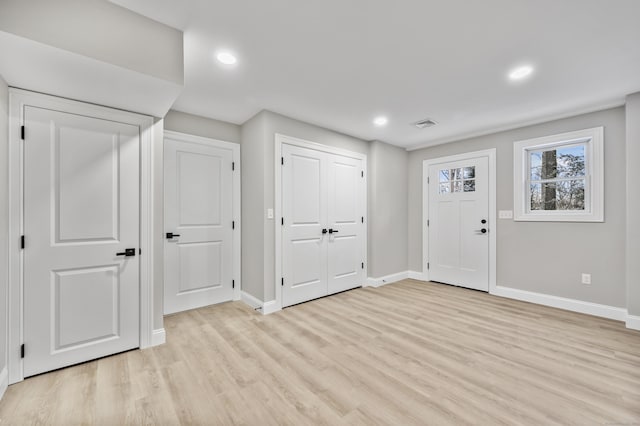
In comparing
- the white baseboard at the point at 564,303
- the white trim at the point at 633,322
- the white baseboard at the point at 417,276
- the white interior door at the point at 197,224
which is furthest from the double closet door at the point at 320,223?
the white trim at the point at 633,322

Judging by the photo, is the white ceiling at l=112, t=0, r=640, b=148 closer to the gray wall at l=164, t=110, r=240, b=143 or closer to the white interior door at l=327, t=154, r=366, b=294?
the gray wall at l=164, t=110, r=240, b=143

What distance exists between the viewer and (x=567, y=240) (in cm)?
355

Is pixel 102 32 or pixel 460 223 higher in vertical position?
pixel 102 32

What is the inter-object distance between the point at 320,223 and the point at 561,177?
3.33m

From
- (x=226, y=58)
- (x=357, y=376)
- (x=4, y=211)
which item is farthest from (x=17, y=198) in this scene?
(x=357, y=376)

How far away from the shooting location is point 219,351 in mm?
2436

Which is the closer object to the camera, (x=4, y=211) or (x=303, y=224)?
(x=4, y=211)

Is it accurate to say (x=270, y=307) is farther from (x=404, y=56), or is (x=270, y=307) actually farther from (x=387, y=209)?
(x=404, y=56)

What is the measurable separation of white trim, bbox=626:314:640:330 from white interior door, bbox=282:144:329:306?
3417mm

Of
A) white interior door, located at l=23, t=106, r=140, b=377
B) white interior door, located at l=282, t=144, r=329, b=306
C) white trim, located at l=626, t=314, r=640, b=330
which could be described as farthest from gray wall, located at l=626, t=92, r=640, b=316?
white interior door, located at l=23, t=106, r=140, b=377

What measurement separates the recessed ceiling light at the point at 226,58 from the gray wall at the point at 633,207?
162 inches

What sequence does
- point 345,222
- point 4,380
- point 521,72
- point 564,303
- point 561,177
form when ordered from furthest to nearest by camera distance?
point 345,222 → point 561,177 → point 564,303 → point 521,72 → point 4,380

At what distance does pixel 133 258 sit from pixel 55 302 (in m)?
0.58

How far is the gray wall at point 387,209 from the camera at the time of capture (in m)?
4.69
